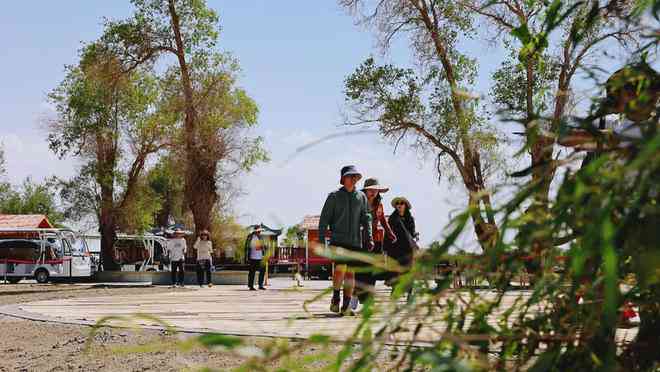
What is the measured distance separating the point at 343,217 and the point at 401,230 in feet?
7.67

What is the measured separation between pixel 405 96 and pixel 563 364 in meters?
26.2

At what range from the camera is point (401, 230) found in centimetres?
1246

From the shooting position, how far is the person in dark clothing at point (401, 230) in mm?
12273

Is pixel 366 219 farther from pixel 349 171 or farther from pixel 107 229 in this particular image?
pixel 107 229

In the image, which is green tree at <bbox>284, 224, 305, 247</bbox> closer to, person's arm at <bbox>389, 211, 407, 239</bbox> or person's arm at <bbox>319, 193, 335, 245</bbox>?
person's arm at <bbox>319, 193, 335, 245</bbox>

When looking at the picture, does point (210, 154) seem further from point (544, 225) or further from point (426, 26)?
point (544, 225)

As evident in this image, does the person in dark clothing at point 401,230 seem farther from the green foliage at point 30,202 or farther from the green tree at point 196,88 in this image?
the green foliage at point 30,202

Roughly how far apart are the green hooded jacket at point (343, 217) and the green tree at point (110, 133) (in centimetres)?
2434

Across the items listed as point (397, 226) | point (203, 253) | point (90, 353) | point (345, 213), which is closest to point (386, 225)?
point (397, 226)

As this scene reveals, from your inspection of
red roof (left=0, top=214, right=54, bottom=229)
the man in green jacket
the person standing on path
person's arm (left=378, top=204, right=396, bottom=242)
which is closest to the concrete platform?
the person standing on path

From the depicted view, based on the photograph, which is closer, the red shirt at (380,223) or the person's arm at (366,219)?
the person's arm at (366,219)

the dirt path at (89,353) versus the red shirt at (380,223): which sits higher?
the red shirt at (380,223)

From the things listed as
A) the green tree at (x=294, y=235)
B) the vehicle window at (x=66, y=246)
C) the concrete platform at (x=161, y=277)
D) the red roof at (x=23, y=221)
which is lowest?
the green tree at (x=294, y=235)

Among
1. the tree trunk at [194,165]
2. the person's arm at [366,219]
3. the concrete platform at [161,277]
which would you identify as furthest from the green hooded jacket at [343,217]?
the tree trunk at [194,165]
